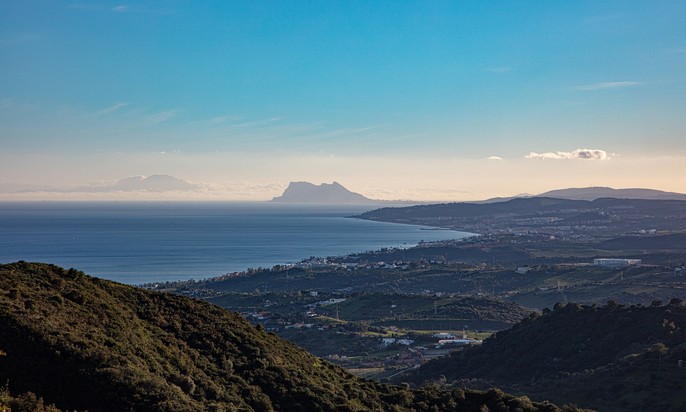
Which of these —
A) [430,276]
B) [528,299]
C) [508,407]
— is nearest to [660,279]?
[528,299]

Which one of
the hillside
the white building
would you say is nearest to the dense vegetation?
the hillside

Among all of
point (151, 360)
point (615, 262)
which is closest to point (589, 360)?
point (151, 360)

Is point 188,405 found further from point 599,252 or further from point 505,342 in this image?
point 599,252

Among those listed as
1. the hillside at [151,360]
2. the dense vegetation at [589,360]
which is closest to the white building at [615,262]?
the dense vegetation at [589,360]

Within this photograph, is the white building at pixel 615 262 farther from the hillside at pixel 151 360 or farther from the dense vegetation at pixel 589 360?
the hillside at pixel 151 360

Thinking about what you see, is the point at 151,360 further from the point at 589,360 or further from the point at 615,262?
the point at 615,262

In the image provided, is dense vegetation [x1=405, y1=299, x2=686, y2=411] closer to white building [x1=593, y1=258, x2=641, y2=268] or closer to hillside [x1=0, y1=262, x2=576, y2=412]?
hillside [x1=0, y1=262, x2=576, y2=412]
